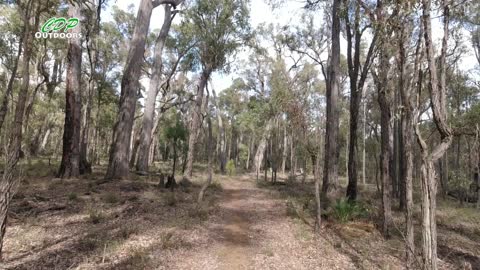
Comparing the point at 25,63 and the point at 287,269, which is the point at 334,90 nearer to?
the point at 287,269

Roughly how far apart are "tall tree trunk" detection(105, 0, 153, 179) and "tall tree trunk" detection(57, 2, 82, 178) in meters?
1.38

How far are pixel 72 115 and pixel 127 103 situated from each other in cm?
208

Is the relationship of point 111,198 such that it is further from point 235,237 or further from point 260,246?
point 260,246

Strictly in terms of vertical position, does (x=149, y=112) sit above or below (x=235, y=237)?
above

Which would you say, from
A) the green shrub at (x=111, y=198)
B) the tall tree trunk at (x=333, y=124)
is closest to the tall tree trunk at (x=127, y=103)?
the green shrub at (x=111, y=198)

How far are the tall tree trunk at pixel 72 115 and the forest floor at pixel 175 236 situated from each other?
84 centimetres

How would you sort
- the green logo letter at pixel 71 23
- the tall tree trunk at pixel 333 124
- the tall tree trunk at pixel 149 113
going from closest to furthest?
the green logo letter at pixel 71 23
the tall tree trunk at pixel 333 124
the tall tree trunk at pixel 149 113

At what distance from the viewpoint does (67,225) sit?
262 inches

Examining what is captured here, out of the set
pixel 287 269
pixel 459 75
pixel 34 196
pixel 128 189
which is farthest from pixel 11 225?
pixel 459 75

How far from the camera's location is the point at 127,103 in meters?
12.1

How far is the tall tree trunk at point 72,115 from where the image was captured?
11.5m

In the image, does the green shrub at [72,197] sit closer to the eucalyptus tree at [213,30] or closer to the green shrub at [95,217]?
the green shrub at [95,217]

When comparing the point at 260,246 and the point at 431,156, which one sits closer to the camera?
the point at 431,156

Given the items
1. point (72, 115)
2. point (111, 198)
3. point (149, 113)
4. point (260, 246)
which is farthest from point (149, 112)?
point (260, 246)
